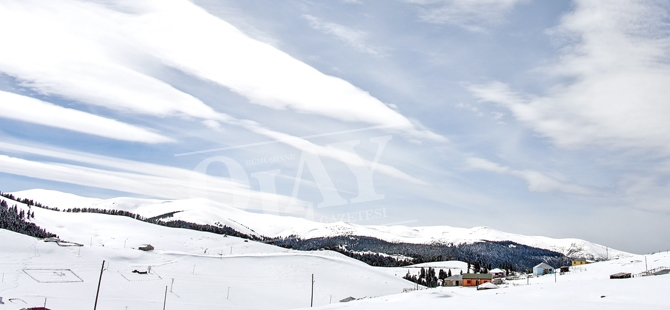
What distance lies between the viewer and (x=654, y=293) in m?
36.2

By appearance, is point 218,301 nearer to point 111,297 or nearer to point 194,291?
point 194,291

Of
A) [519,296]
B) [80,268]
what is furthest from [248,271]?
[519,296]

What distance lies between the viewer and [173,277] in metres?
83.1

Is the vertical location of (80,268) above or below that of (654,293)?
below

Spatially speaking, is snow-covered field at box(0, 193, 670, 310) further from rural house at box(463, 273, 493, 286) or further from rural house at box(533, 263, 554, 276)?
rural house at box(463, 273, 493, 286)

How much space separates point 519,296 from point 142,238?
146523 millimetres

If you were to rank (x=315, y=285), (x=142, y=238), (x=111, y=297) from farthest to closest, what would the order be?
1. (x=142, y=238)
2. (x=315, y=285)
3. (x=111, y=297)

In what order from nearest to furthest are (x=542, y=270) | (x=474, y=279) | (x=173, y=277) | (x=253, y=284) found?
(x=173, y=277)
(x=474, y=279)
(x=253, y=284)
(x=542, y=270)

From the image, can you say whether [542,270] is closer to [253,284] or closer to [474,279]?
[474,279]

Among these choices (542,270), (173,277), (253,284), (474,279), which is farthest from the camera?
(542,270)

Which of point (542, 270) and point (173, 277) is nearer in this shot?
point (173, 277)

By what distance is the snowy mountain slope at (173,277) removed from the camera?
209 ft

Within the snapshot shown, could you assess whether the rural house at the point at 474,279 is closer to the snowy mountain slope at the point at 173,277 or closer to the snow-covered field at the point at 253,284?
the snow-covered field at the point at 253,284

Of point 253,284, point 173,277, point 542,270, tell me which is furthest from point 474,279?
point 173,277
